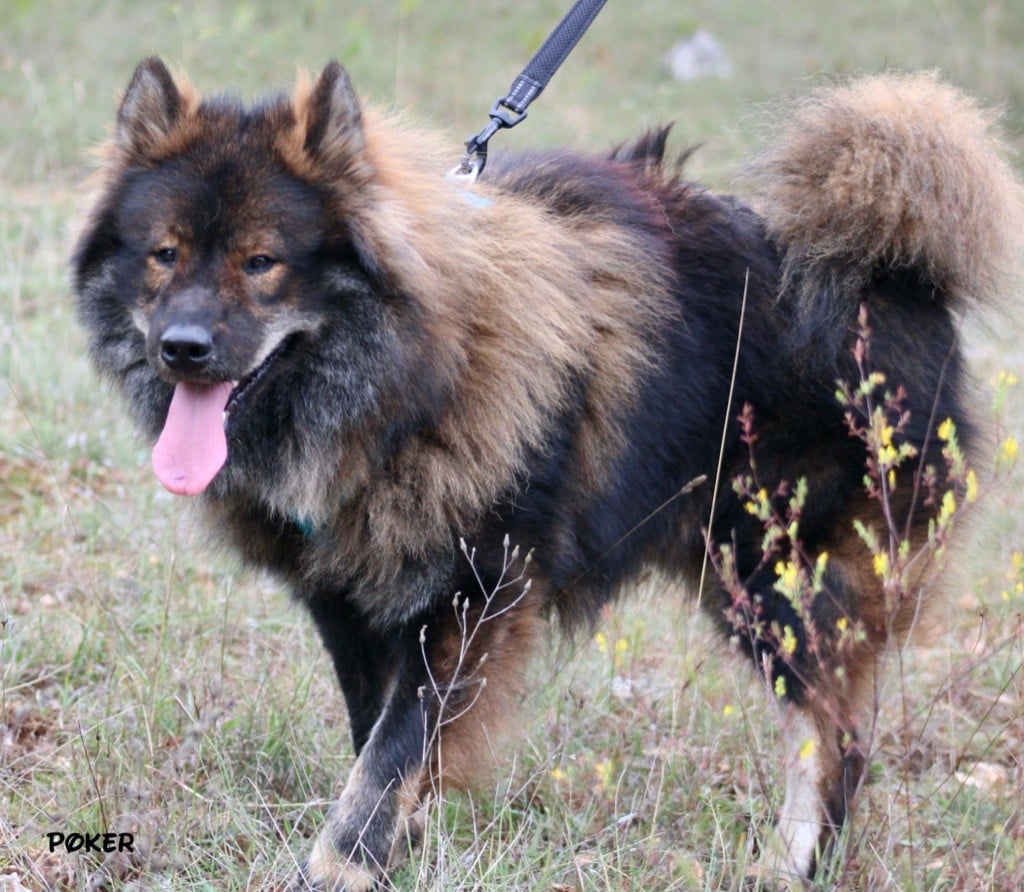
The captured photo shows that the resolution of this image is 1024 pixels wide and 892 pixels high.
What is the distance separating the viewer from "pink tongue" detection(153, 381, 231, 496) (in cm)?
274

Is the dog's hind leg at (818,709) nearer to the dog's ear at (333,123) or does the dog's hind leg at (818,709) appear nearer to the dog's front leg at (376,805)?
the dog's front leg at (376,805)

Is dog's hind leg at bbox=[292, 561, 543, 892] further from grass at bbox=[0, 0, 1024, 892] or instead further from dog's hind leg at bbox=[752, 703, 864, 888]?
dog's hind leg at bbox=[752, 703, 864, 888]

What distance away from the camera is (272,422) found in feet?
9.66

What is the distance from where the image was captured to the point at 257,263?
2.78 m

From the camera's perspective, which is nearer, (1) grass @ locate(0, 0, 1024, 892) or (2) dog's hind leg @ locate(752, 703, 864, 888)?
(1) grass @ locate(0, 0, 1024, 892)

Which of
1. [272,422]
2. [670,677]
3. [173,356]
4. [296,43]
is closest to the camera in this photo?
[173,356]

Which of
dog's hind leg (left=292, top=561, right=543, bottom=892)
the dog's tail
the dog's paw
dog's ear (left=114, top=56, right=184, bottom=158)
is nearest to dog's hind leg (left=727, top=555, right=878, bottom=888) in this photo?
dog's hind leg (left=292, top=561, right=543, bottom=892)

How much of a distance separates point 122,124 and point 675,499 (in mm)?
1833

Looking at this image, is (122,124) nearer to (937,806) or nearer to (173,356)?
(173,356)

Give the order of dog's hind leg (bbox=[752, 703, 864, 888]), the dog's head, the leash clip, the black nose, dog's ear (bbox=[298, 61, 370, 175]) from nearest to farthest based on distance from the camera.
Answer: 1. the black nose
2. the dog's head
3. dog's ear (bbox=[298, 61, 370, 175])
4. dog's hind leg (bbox=[752, 703, 864, 888])
5. the leash clip

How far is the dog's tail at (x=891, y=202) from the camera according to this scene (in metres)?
3.16

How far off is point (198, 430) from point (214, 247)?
1.45 ft

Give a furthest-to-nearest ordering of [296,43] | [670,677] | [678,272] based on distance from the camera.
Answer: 1. [296,43]
2. [670,677]
3. [678,272]

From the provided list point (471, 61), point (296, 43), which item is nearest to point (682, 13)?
point (471, 61)
